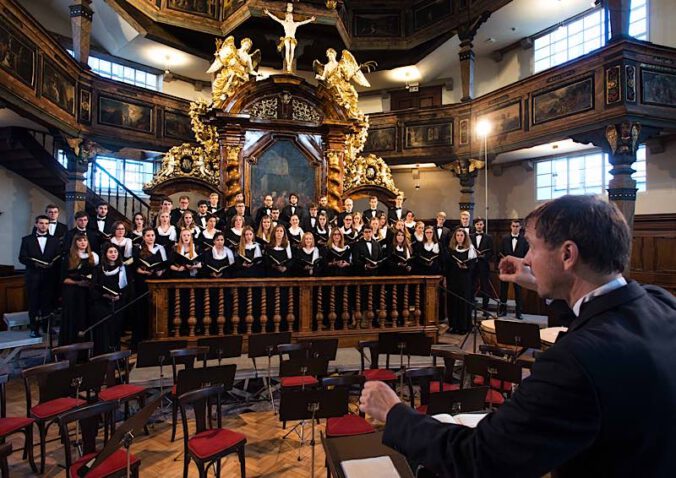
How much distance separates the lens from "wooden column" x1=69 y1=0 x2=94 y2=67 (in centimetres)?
881

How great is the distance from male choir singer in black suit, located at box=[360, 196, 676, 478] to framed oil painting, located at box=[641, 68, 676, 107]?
865 cm

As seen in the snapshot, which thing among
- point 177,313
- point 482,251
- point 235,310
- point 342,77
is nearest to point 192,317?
point 177,313

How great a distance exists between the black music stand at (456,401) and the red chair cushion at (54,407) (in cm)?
307

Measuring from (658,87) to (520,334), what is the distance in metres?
6.27

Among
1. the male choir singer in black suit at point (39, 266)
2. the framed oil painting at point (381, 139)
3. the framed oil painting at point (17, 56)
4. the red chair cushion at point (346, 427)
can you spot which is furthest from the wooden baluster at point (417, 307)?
the framed oil painting at point (381, 139)

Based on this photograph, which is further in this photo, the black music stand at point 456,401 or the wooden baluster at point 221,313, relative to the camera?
the wooden baluster at point 221,313

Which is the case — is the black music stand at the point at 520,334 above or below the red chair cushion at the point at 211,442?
above

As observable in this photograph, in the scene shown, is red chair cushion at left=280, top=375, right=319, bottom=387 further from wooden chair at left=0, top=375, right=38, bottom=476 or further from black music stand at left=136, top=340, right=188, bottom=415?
wooden chair at left=0, top=375, right=38, bottom=476

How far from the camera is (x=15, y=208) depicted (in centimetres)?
1025

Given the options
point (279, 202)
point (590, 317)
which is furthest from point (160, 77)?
point (590, 317)

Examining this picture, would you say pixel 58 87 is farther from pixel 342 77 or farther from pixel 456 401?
pixel 456 401

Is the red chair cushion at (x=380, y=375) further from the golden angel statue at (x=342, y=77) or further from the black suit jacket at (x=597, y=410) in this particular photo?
the golden angel statue at (x=342, y=77)

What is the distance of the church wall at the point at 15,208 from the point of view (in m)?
10.0

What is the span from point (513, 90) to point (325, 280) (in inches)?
282
